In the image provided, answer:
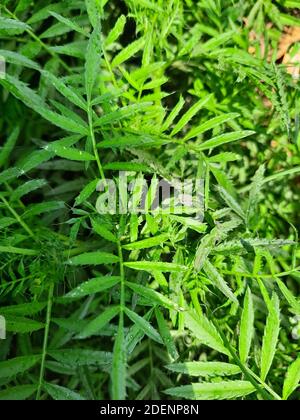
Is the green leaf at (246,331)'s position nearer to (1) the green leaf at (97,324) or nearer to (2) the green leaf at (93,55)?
(1) the green leaf at (97,324)

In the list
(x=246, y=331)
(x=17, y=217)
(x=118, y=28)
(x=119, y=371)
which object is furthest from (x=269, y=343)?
(x=118, y=28)

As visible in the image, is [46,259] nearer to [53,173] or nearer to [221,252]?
[221,252]

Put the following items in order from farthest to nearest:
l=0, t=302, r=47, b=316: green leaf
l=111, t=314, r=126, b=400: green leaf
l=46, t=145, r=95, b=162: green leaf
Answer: l=0, t=302, r=47, b=316: green leaf
l=46, t=145, r=95, b=162: green leaf
l=111, t=314, r=126, b=400: green leaf

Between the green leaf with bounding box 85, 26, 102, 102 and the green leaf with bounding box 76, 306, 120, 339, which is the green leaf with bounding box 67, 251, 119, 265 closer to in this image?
the green leaf with bounding box 76, 306, 120, 339

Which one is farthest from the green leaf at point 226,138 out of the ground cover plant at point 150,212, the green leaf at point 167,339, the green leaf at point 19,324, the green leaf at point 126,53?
the green leaf at point 19,324

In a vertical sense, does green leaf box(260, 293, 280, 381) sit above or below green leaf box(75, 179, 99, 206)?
below

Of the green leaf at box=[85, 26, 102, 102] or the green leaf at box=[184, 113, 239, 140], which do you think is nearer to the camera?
the green leaf at box=[85, 26, 102, 102]

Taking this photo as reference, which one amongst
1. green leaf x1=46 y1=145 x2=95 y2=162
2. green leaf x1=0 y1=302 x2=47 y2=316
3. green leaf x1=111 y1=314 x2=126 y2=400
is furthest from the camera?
green leaf x1=0 y1=302 x2=47 y2=316

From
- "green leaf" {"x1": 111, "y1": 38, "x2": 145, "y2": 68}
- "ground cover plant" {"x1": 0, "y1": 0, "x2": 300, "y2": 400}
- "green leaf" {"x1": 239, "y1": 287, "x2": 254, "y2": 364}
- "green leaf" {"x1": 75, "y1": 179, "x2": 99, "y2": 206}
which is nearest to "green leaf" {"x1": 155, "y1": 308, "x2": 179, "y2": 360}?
"ground cover plant" {"x1": 0, "y1": 0, "x2": 300, "y2": 400}
